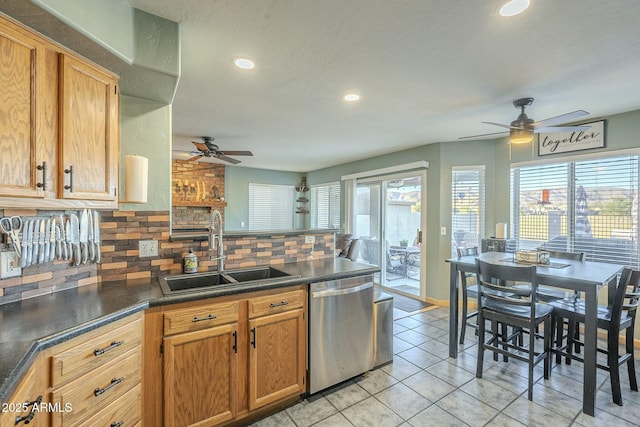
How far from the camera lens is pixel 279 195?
7711mm

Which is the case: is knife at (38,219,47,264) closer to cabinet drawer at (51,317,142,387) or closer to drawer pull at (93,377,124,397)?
cabinet drawer at (51,317,142,387)

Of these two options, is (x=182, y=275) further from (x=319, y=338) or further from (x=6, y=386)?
(x=6, y=386)

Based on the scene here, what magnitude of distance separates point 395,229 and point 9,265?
4.90 metres

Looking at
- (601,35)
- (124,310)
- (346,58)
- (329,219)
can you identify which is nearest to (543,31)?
(601,35)

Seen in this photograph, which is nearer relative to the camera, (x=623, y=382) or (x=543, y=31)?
(x=543, y=31)

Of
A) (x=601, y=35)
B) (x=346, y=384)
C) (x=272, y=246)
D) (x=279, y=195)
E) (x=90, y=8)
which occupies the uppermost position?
(x=601, y=35)

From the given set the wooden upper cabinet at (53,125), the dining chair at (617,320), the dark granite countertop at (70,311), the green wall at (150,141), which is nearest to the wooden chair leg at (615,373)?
the dining chair at (617,320)

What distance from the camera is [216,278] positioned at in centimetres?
227

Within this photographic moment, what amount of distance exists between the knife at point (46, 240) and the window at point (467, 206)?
15.1ft

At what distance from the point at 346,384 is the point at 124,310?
1809mm

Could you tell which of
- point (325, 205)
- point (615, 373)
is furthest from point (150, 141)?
point (325, 205)

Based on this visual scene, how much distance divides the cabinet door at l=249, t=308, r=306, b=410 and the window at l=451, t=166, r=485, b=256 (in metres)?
3.28

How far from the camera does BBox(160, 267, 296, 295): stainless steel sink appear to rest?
6.81ft

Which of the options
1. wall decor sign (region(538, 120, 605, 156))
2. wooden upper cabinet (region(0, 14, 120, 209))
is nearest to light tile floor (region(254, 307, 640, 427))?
wooden upper cabinet (region(0, 14, 120, 209))
